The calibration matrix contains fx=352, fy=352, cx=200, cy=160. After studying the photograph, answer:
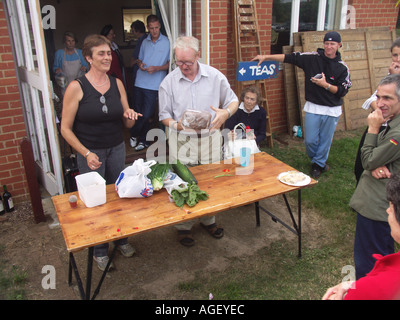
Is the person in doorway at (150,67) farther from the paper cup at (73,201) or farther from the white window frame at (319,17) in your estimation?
the paper cup at (73,201)

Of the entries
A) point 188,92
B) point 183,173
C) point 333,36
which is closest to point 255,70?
point 333,36

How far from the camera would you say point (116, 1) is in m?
10.7

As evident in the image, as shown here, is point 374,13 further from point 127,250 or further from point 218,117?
point 127,250

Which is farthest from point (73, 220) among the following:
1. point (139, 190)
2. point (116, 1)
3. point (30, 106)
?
point (116, 1)

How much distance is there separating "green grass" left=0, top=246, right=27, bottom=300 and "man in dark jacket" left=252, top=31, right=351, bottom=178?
4088mm

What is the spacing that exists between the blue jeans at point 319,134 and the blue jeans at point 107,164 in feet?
10.4

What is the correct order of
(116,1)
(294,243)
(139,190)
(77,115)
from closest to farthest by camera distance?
(139,190)
(77,115)
(294,243)
(116,1)

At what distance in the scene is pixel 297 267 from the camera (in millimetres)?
3584

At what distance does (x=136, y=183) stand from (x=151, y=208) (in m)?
0.24

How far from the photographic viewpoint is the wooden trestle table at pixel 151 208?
2.49m

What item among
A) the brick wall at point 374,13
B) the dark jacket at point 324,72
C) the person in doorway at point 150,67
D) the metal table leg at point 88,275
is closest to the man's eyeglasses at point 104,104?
the metal table leg at point 88,275

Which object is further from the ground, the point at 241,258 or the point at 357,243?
the point at 357,243

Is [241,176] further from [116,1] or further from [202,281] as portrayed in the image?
[116,1]
